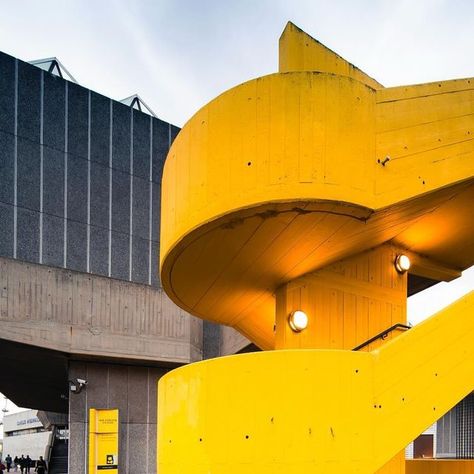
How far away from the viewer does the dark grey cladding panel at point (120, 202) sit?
58.4 ft

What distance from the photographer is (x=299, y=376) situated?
4.23 meters

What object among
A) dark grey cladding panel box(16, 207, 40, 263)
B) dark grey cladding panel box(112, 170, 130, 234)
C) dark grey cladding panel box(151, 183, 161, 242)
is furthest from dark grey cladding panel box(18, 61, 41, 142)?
dark grey cladding panel box(151, 183, 161, 242)

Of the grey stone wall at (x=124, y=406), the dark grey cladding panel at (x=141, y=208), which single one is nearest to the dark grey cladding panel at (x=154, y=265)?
the dark grey cladding panel at (x=141, y=208)

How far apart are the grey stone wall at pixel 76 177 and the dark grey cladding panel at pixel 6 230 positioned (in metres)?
0.03

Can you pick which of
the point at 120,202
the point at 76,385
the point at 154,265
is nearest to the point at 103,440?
the point at 76,385

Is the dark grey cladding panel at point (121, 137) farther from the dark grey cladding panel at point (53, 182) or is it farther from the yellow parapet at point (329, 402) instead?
the yellow parapet at point (329, 402)

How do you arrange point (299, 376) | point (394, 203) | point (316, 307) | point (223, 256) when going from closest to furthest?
1. point (299, 376)
2. point (394, 203)
3. point (223, 256)
4. point (316, 307)

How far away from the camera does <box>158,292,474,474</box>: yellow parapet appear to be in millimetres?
4180

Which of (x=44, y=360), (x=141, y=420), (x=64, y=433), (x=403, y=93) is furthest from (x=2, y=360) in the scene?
(x=64, y=433)

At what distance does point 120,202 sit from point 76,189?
150 centimetres

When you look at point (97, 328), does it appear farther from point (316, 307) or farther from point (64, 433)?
point (64, 433)

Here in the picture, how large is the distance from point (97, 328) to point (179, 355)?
2.73 m

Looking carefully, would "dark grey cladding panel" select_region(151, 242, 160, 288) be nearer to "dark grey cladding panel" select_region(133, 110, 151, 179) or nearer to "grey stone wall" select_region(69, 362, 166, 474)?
"dark grey cladding panel" select_region(133, 110, 151, 179)

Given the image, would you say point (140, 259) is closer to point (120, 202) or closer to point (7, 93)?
point (120, 202)
